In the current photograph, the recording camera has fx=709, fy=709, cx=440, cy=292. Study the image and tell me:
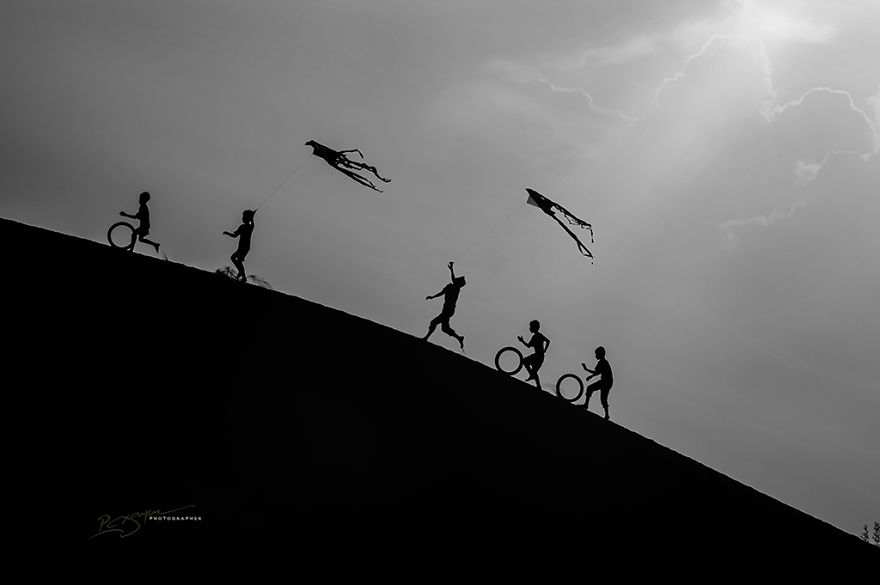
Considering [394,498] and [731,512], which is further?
Answer: [731,512]

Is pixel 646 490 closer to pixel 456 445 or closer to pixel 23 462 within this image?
pixel 456 445

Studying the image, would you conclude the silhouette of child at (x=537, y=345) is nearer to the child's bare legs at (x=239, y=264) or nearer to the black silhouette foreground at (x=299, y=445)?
the black silhouette foreground at (x=299, y=445)

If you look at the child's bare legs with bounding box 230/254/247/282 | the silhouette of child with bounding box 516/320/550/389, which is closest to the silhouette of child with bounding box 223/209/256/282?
the child's bare legs with bounding box 230/254/247/282

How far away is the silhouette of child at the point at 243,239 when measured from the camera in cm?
1795

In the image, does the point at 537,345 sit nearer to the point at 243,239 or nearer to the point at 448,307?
the point at 448,307

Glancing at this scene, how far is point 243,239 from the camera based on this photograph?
1798 centimetres

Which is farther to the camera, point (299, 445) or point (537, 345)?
point (537, 345)

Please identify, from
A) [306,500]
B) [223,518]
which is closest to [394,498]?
[306,500]

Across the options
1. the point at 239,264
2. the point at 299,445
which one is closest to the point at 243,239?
the point at 239,264

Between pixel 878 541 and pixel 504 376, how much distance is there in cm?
7813

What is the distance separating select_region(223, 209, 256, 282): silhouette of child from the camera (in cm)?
1795

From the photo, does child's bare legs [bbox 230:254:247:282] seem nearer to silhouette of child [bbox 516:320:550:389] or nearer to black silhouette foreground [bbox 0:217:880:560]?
black silhouette foreground [bbox 0:217:880:560]

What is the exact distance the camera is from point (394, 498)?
1363 centimetres

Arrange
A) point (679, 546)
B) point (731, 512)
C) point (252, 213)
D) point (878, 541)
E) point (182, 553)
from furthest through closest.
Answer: point (878, 541), point (252, 213), point (731, 512), point (679, 546), point (182, 553)
